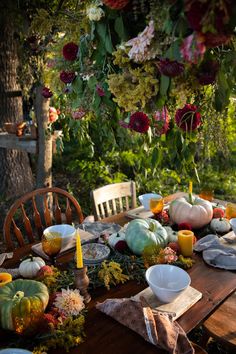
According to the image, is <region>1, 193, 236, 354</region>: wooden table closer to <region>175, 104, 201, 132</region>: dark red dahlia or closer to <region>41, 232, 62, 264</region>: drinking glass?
<region>41, 232, 62, 264</region>: drinking glass

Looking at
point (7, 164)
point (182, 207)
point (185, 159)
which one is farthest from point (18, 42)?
point (185, 159)

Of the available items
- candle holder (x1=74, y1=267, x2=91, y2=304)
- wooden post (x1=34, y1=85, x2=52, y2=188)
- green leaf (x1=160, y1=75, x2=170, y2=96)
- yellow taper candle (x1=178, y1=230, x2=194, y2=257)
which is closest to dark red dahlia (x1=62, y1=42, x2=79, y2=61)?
green leaf (x1=160, y1=75, x2=170, y2=96)

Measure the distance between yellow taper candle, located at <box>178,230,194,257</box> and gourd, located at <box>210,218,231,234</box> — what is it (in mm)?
292

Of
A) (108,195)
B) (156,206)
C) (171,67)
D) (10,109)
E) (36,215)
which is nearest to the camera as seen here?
(171,67)

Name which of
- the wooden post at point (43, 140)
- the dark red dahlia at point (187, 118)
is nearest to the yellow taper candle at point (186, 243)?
the dark red dahlia at point (187, 118)

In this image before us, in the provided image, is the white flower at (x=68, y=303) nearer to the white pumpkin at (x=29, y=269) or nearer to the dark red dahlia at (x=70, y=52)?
the white pumpkin at (x=29, y=269)

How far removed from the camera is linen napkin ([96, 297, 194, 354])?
1.00 meters

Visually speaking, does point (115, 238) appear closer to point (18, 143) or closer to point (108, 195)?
point (108, 195)

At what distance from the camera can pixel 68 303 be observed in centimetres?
111

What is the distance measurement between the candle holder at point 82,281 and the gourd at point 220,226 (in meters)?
0.84

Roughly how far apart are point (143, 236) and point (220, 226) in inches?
19.8

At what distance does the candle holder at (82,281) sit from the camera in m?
1.17

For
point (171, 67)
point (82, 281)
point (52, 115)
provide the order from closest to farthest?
point (171, 67)
point (82, 281)
point (52, 115)

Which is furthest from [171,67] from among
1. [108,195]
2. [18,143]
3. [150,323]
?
[18,143]
